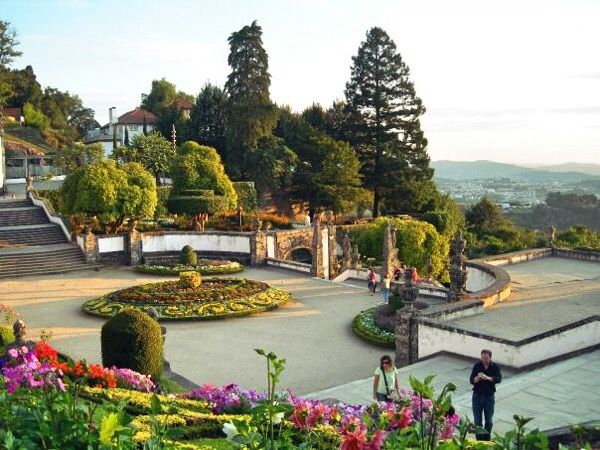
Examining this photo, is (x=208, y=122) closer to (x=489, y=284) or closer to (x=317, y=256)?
(x=317, y=256)

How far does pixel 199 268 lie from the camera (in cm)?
3130

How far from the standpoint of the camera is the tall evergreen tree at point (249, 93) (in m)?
52.5

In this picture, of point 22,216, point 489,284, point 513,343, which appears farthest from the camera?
point 22,216

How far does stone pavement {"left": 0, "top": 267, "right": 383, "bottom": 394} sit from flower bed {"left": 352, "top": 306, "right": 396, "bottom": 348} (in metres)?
0.25

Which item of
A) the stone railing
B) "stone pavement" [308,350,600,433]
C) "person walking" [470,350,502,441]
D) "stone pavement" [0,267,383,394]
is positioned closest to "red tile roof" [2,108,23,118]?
the stone railing

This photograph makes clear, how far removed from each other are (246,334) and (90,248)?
1604 cm

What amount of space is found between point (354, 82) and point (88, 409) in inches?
2093

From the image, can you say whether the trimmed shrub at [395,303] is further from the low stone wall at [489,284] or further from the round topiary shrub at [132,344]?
the round topiary shrub at [132,344]

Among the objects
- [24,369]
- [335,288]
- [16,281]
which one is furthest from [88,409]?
[16,281]

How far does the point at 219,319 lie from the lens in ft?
74.4

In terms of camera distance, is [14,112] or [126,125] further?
[126,125]

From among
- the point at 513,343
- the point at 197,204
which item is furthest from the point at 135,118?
the point at 513,343

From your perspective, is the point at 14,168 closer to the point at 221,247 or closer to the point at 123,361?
the point at 221,247

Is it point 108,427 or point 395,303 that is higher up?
point 108,427
